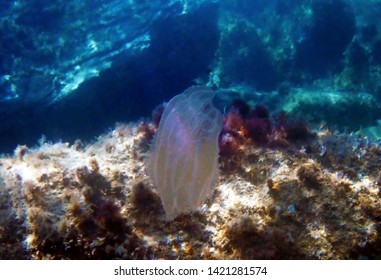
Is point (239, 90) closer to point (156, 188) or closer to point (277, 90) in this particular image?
point (277, 90)

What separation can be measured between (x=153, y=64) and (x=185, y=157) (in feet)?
23.7

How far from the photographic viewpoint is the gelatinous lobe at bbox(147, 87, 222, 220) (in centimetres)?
350

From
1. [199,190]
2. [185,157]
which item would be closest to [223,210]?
[199,190]

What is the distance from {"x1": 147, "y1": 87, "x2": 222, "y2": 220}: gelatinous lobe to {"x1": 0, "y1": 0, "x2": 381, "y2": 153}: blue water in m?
5.35

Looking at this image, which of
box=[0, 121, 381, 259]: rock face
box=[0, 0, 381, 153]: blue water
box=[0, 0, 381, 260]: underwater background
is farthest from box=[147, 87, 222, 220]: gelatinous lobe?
box=[0, 0, 381, 153]: blue water

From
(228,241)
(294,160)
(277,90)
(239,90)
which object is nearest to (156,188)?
(228,241)

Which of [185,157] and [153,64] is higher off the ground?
[153,64]

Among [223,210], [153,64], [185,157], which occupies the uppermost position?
[153,64]

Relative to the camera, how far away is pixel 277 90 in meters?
11.4

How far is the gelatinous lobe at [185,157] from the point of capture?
11.5ft

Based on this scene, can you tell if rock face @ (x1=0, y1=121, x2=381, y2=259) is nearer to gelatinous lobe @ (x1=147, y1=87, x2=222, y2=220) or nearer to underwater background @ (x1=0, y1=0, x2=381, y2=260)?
underwater background @ (x1=0, y1=0, x2=381, y2=260)

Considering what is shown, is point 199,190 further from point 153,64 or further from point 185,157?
point 153,64

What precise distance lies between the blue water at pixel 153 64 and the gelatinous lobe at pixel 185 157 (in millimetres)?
5354

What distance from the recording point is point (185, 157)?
11.9 feet
